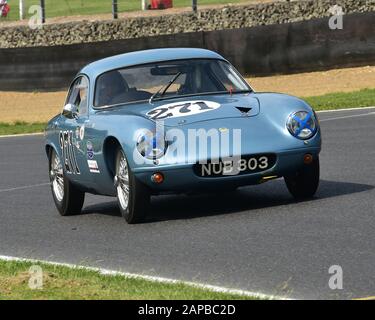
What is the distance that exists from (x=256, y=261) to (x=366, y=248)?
0.73 meters

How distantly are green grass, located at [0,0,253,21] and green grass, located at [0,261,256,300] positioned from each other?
106ft

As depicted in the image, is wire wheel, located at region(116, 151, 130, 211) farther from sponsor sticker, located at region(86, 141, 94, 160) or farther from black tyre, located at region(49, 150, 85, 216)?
black tyre, located at region(49, 150, 85, 216)

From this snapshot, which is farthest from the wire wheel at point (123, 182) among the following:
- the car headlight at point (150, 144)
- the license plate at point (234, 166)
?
the license plate at point (234, 166)

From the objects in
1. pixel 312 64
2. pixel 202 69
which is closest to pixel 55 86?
pixel 312 64

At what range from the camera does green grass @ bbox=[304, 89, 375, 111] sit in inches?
878

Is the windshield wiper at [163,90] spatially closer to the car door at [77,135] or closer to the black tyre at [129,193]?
the car door at [77,135]

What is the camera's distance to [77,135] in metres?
11.2

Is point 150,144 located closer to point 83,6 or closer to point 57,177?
point 57,177

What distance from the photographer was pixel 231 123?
33.2 feet

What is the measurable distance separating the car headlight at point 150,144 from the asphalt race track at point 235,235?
60cm

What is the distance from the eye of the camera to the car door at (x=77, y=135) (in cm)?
1109

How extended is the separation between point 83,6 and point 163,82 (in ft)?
116

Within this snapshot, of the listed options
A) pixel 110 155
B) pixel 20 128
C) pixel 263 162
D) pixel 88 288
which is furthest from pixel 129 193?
pixel 20 128

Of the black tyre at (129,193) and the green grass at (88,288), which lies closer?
the green grass at (88,288)
